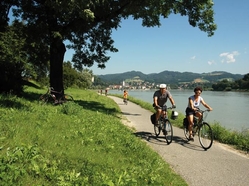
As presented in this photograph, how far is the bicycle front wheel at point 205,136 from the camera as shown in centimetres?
802

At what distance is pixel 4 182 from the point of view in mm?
3234

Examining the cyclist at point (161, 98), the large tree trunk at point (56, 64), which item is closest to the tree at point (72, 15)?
the large tree trunk at point (56, 64)

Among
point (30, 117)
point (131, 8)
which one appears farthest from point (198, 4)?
point (30, 117)

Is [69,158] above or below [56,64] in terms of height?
below

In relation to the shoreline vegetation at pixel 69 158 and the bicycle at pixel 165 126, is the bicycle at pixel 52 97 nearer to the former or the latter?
the shoreline vegetation at pixel 69 158

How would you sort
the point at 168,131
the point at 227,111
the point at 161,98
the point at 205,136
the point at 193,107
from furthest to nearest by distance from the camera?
the point at 227,111, the point at 161,98, the point at 168,131, the point at 193,107, the point at 205,136

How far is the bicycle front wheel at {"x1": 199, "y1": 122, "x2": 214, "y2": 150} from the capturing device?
8023mm

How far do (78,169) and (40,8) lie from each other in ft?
45.4

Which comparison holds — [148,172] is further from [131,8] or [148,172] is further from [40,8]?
[40,8]

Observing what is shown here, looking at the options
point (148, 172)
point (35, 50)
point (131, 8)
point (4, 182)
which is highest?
point (131, 8)

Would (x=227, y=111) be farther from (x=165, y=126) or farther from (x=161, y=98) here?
(x=165, y=126)

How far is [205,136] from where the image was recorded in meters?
8.23

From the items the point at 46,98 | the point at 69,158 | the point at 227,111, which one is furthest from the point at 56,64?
the point at 227,111

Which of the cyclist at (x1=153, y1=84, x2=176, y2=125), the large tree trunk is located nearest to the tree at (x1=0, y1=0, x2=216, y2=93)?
the large tree trunk
